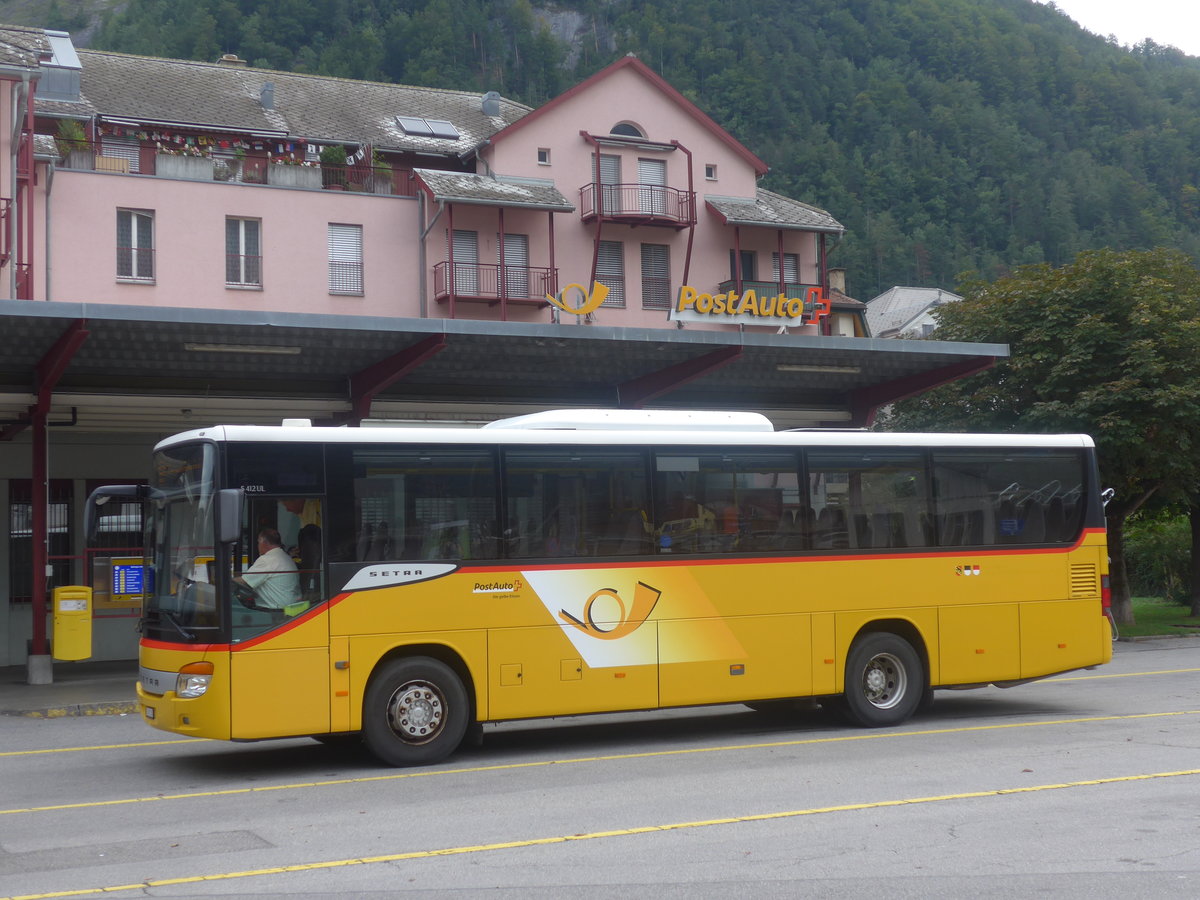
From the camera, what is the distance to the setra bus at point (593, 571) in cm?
1137

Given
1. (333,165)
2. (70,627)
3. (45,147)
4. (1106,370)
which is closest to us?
(70,627)

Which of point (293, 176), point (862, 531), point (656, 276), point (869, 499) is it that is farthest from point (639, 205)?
point (862, 531)

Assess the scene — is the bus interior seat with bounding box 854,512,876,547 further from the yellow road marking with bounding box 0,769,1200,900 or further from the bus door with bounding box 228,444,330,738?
the bus door with bounding box 228,444,330,738

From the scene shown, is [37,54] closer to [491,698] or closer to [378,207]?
[378,207]

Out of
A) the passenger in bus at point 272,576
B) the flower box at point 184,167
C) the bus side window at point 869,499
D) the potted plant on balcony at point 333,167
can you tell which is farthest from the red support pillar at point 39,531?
the potted plant on balcony at point 333,167

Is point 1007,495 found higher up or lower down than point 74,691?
higher up

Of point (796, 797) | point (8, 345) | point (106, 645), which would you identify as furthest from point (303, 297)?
point (796, 797)

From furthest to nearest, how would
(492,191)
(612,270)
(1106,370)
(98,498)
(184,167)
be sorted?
(612,270), (492,191), (184,167), (1106,370), (98,498)

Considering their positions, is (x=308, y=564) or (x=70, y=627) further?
(x=70, y=627)

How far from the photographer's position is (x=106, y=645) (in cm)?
2344

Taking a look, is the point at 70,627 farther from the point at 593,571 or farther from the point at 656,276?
the point at 656,276

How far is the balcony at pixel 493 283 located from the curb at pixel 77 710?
21.3 meters

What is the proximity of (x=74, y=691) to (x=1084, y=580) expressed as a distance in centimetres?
1321

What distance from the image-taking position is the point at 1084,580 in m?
15.3
